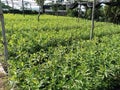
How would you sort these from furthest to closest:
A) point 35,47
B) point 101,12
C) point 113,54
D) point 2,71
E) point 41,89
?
point 101,12, point 35,47, point 2,71, point 113,54, point 41,89

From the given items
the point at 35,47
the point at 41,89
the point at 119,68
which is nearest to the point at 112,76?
the point at 119,68

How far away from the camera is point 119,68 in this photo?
436 centimetres

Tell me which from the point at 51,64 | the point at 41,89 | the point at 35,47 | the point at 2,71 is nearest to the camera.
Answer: the point at 41,89

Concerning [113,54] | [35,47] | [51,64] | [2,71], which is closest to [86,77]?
[51,64]

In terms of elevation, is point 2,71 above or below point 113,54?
below

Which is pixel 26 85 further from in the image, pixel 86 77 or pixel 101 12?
pixel 101 12

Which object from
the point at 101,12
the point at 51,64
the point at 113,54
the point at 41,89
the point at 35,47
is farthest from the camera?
the point at 101,12

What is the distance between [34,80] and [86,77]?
79cm

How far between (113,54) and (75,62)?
0.91 m

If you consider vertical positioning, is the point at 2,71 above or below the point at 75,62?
Result: below

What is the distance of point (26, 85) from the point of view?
136 inches

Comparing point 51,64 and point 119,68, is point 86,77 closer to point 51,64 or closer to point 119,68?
point 51,64

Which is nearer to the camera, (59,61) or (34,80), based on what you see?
(34,80)

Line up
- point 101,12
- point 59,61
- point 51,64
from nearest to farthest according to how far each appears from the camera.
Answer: point 51,64
point 59,61
point 101,12
